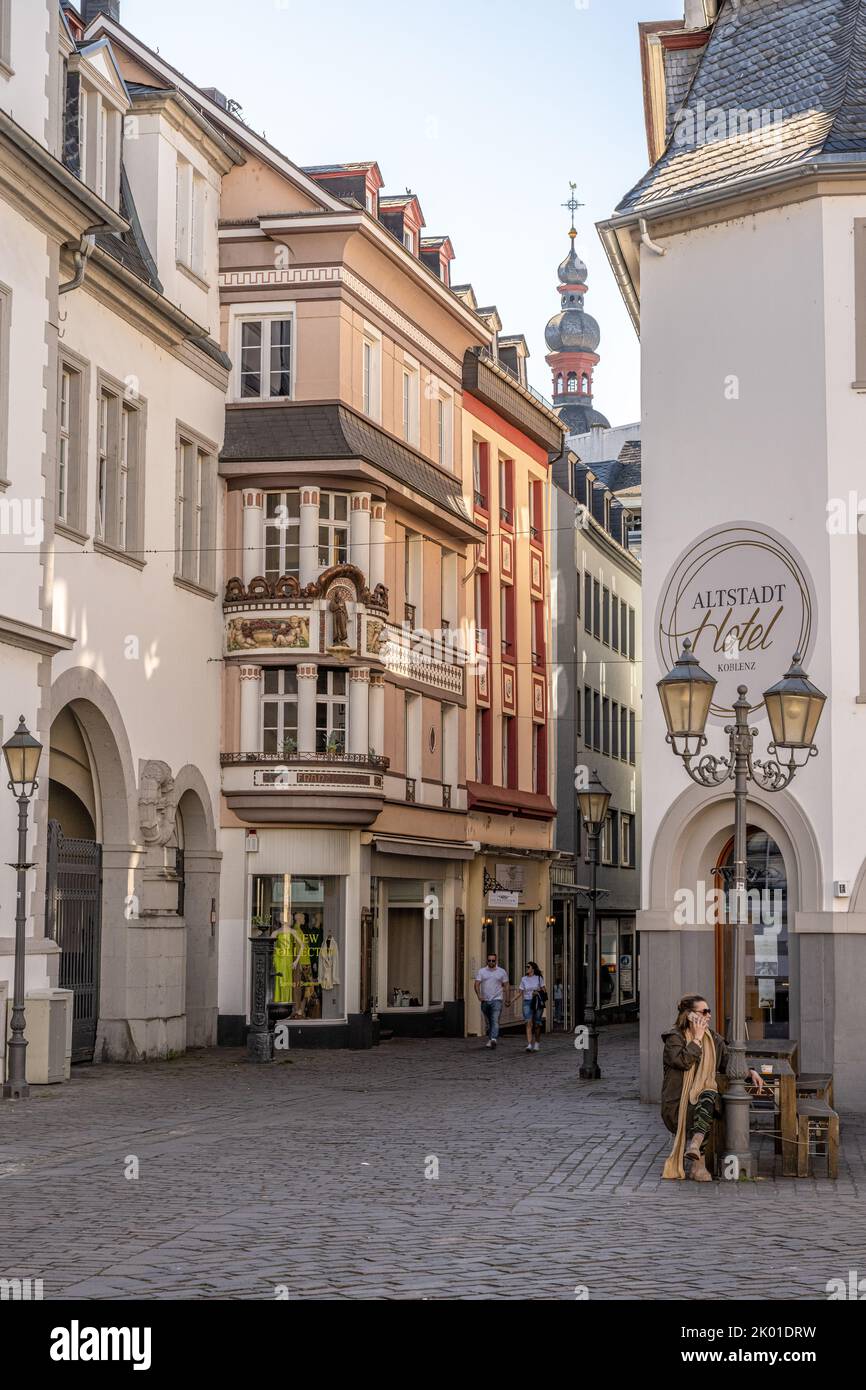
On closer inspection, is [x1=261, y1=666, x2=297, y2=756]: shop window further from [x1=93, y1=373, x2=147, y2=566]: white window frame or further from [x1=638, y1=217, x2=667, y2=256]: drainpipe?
[x1=638, y1=217, x2=667, y2=256]: drainpipe

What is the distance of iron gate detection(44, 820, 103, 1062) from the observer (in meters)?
28.2

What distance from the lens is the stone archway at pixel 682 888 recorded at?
22500 millimetres

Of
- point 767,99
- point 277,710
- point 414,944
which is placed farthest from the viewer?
point 414,944

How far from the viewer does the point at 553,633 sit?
54.6 m

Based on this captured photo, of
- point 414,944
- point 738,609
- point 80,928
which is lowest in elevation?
point 414,944

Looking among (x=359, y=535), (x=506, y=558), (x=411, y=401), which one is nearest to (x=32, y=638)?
(x=359, y=535)

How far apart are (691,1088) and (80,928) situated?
1475 centimetres

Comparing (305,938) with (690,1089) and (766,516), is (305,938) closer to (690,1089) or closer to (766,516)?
(766,516)

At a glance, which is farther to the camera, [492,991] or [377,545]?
[377,545]

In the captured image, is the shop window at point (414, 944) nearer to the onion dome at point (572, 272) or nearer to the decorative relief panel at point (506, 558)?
the decorative relief panel at point (506, 558)

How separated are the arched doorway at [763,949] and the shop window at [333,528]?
580 inches

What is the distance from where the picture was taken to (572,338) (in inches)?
4729

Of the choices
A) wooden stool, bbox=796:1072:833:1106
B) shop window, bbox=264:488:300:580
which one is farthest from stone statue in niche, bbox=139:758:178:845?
wooden stool, bbox=796:1072:833:1106

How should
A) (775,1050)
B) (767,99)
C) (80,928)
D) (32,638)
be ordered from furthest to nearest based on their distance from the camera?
(80,928) < (32,638) < (767,99) < (775,1050)
